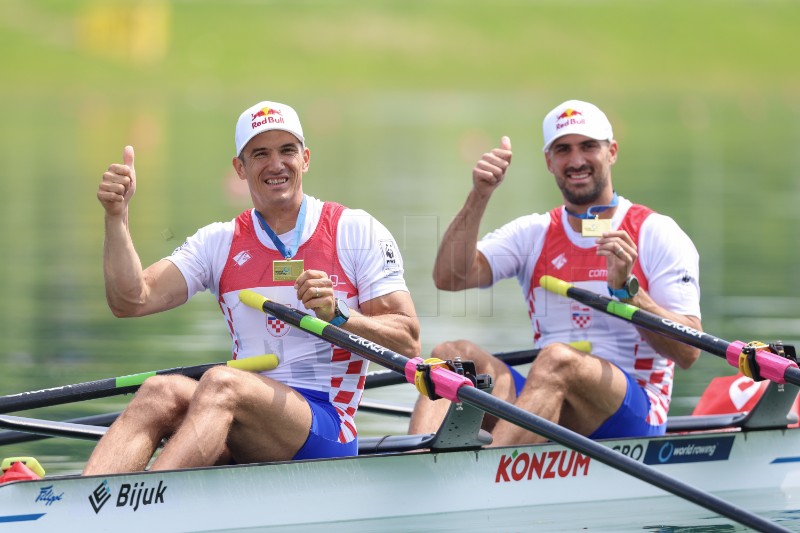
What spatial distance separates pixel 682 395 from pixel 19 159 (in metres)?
31.7

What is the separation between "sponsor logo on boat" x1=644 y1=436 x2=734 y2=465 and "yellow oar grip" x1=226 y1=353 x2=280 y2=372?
90.3 inches

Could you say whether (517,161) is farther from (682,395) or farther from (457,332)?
(682,395)

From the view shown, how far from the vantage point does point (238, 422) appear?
7875 mm

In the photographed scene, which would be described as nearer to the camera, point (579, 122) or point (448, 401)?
point (448, 401)

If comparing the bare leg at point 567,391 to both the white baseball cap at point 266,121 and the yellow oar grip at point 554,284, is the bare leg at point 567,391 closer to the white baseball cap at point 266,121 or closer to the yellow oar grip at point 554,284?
the yellow oar grip at point 554,284

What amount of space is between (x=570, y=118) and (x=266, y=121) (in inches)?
89.2

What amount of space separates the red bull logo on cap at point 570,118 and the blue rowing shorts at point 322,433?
2575 millimetres

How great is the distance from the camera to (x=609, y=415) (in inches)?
362

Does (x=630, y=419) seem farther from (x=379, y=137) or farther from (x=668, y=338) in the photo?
(x=379, y=137)

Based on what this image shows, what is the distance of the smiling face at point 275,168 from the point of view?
8.47 metres

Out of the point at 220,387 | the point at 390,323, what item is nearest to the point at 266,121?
the point at 390,323

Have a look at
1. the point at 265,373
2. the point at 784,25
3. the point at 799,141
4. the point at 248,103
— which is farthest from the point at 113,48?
the point at 265,373

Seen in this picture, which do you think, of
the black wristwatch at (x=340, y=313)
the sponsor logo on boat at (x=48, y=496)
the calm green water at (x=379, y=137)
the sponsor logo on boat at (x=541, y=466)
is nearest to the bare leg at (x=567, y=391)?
the sponsor logo on boat at (x=541, y=466)

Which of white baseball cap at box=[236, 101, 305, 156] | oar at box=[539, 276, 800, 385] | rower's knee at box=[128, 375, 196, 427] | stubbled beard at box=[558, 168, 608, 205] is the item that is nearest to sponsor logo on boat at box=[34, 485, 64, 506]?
rower's knee at box=[128, 375, 196, 427]
